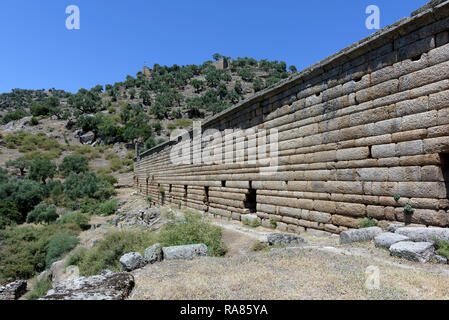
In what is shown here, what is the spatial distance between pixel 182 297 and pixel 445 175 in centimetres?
485

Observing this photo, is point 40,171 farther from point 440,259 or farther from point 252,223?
point 440,259

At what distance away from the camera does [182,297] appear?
3244 millimetres

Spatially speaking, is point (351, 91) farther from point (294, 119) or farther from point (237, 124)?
point (237, 124)

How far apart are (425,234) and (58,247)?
13.5m

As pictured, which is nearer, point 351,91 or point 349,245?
point 349,245

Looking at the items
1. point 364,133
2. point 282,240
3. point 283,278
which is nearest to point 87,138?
point 282,240

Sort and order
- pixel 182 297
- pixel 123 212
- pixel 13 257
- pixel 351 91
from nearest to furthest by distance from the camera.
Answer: pixel 182 297 < pixel 351 91 < pixel 13 257 < pixel 123 212

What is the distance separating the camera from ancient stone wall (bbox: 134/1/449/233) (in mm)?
4887

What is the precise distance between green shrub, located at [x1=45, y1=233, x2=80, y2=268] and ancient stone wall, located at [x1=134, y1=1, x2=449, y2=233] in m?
8.74

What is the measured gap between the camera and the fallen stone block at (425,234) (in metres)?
4.44

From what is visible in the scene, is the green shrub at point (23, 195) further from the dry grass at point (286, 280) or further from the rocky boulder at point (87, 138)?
the rocky boulder at point (87, 138)

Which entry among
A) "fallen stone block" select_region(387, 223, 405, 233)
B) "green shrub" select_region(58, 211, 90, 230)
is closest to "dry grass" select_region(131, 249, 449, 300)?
"fallen stone block" select_region(387, 223, 405, 233)

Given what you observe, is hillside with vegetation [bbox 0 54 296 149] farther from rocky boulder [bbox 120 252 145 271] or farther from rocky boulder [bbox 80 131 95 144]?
rocky boulder [bbox 120 252 145 271]
